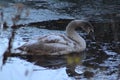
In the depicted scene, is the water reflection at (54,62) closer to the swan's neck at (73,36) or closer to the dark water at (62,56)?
the dark water at (62,56)

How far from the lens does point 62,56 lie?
879 cm

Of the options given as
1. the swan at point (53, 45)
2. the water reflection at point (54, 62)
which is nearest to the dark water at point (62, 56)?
the water reflection at point (54, 62)

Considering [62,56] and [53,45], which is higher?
[53,45]

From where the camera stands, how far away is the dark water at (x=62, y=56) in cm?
700

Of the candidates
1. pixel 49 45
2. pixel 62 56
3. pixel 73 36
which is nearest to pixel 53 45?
pixel 49 45

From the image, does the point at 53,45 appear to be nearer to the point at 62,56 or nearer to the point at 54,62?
the point at 62,56

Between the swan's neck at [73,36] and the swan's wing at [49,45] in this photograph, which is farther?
the swan's neck at [73,36]

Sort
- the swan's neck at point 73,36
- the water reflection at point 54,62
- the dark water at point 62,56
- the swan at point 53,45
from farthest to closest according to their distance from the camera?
the swan's neck at point 73,36 < the swan at point 53,45 < the water reflection at point 54,62 < the dark water at point 62,56

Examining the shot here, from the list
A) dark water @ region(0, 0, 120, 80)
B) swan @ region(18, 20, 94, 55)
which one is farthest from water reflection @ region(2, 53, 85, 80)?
swan @ region(18, 20, 94, 55)

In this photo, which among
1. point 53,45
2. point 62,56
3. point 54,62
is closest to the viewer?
point 54,62

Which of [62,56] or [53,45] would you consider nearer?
[62,56]

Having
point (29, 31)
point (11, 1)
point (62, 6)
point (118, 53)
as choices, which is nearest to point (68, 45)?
point (118, 53)

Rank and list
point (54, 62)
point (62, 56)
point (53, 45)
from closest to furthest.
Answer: point (54, 62) < point (62, 56) < point (53, 45)

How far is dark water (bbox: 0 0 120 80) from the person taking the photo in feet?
23.0
